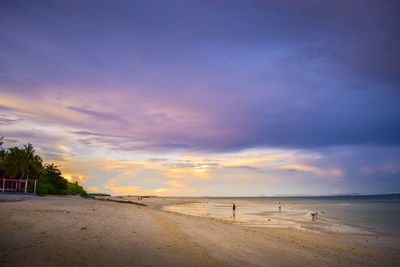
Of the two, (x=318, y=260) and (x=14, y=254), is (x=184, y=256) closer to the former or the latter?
(x=14, y=254)

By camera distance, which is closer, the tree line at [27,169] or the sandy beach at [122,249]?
the sandy beach at [122,249]

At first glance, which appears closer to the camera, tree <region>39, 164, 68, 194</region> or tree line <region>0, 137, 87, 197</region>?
tree line <region>0, 137, 87, 197</region>

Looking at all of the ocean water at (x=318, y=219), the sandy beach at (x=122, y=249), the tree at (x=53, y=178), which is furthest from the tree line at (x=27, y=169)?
the sandy beach at (x=122, y=249)

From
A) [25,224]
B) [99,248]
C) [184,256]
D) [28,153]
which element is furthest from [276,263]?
[28,153]

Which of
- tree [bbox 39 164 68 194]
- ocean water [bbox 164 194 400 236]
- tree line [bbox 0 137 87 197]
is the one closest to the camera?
ocean water [bbox 164 194 400 236]

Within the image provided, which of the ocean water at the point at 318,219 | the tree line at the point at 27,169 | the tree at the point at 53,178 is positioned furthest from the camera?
the tree at the point at 53,178

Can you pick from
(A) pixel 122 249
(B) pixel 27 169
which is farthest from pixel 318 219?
(B) pixel 27 169

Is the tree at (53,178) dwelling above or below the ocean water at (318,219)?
above

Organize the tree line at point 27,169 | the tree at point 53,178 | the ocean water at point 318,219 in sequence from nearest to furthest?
the ocean water at point 318,219, the tree line at point 27,169, the tree at point 53,178

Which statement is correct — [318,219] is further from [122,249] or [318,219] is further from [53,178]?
[53,178]

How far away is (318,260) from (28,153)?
7129 cm

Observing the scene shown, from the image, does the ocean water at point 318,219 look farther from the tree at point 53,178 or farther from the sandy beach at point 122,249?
the tree at point 53,178

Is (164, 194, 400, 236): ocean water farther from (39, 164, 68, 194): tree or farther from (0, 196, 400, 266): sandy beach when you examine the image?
(39, 164, 68, 194): tree

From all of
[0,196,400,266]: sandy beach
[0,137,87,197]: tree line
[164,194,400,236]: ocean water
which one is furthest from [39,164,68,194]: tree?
A: [0,196,400,266]: sandy beach
